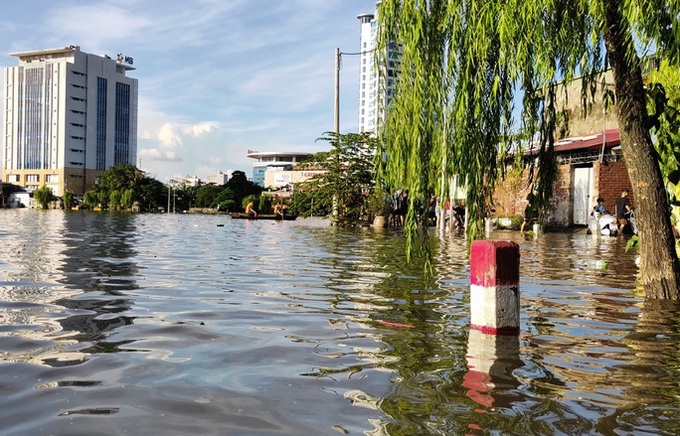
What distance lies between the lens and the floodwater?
10.3 ft

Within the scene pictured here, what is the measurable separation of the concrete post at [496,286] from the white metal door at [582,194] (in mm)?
24383

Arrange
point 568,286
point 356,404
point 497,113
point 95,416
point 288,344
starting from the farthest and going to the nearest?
point 568,286 → point 497,113 → point 288,344 → point 356,404 → point 95,416

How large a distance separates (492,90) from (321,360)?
361 cm

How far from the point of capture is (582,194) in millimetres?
28078

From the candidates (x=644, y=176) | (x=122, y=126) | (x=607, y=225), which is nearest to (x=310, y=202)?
(x=607, y=225)

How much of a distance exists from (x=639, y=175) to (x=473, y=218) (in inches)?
71.9

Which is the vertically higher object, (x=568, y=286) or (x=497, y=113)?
(x=497, y=113)

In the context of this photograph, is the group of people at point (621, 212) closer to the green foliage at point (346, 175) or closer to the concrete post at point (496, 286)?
the green foliage at point (346, 175)

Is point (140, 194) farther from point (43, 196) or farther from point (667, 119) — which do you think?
point (667, 119)

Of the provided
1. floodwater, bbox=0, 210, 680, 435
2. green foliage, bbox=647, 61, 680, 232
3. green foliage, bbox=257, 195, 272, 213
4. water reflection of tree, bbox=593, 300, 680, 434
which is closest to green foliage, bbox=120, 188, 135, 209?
green foliage, bbox=257, 195, 272, 213

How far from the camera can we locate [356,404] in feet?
11.0

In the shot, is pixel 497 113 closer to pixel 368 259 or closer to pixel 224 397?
pixel 224 397

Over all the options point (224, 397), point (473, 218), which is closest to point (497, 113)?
point (473, 218)

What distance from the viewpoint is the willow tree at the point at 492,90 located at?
632 cm
